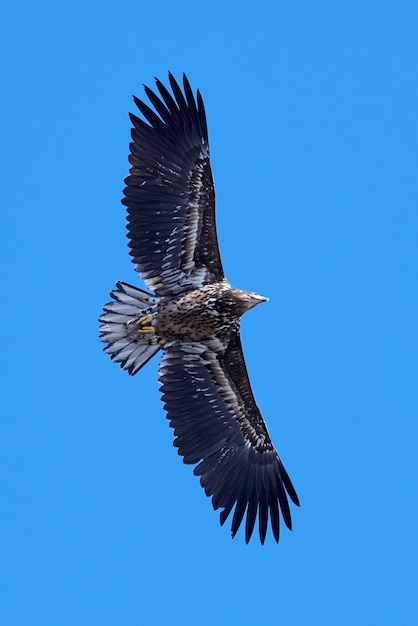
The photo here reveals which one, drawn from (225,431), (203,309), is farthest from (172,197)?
(225,431)

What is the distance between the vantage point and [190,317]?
56.7 ft

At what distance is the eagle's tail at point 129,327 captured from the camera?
56.6 feet

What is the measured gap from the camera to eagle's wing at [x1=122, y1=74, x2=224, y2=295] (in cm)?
1706

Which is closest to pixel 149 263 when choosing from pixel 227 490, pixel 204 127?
pixel 204 127

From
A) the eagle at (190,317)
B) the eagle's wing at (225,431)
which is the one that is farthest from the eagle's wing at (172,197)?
the eagle's wing at (225,431)

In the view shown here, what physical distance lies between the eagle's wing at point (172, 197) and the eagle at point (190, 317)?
0.04 feet

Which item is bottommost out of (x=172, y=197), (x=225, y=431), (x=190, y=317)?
(x=225, y=431)

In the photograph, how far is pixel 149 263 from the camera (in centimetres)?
1723

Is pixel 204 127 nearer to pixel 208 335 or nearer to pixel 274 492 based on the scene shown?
pixel 208 335

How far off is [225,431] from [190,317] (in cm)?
146

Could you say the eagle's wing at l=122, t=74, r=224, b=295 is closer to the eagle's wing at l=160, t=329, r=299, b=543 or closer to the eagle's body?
the eagle's body

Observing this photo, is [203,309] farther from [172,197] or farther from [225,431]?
[225,431]

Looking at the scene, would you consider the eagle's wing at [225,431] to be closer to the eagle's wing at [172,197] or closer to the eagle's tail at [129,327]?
the eagle's tail at [129,327]

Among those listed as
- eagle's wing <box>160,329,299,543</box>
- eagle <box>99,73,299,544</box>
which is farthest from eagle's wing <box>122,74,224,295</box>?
eagle's wing <box>160,329,299,543</box>
